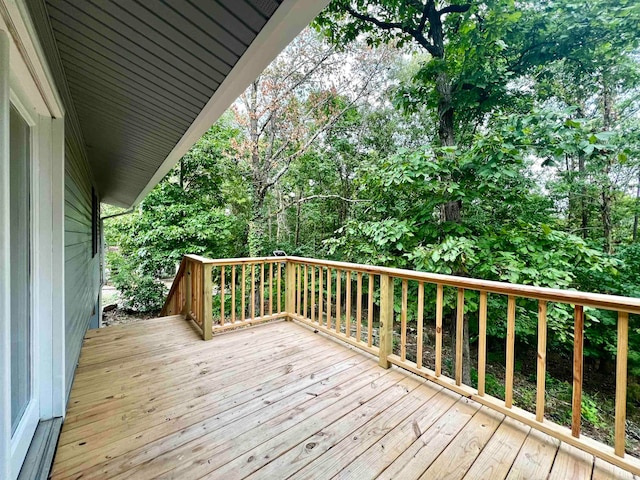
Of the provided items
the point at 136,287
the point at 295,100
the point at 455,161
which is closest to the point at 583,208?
the point at 455,161

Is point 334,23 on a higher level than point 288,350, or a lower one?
higher

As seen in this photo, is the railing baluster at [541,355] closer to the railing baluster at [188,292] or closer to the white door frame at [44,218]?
the white door frame at [44,218]

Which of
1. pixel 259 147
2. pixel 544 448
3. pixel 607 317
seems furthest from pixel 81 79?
pixel 607 317

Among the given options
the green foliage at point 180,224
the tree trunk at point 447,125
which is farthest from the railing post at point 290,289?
the green foliage at point 180,224

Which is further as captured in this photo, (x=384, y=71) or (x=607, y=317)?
(x=384, y=71)

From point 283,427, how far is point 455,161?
12.4 feet

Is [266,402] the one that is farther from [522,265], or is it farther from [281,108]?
[281,108]

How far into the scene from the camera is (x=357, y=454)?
5.08 ft

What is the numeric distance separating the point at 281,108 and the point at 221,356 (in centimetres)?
635

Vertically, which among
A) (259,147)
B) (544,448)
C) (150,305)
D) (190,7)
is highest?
(259,147)

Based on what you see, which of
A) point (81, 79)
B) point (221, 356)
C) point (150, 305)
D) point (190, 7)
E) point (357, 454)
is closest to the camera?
point (190, 7)

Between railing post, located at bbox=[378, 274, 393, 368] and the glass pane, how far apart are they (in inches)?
93.2

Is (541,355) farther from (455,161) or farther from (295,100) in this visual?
(295,100)

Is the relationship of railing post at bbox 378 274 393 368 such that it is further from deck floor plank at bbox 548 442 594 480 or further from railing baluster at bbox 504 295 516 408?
deck floor plank at bbox 548 442 594 480
